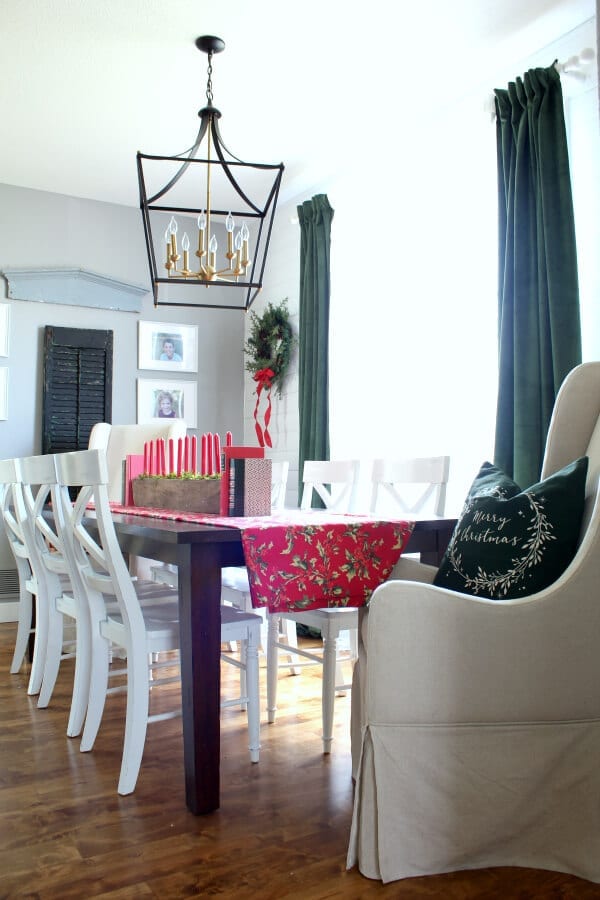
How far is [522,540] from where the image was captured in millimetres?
1819

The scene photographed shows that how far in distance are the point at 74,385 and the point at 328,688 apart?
3406mm

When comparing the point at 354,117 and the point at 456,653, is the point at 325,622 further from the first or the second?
the point at 354,117

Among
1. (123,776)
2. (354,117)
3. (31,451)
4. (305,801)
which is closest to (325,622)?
(305,801)

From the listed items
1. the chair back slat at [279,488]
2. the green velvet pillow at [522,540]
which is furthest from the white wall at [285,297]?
the green velvet pillow at [522,540]

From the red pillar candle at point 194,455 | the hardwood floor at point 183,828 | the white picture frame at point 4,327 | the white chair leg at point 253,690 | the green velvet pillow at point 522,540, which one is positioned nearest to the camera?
the hardwood floor at point 183,828

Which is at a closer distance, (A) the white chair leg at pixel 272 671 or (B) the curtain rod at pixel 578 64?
(A) the white chair leg at pixel 272 671

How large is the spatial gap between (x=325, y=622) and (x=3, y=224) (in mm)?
3774

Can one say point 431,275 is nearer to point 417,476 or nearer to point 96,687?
point 417,476

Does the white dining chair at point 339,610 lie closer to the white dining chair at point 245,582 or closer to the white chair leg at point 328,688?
the white chair leg at point 328,688

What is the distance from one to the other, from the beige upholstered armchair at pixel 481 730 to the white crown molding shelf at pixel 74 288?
4177mm

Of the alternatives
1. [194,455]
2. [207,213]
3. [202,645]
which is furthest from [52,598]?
[207,213]

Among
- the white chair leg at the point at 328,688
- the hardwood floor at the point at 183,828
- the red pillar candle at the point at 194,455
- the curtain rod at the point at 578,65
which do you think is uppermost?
the curtain rod at the point at 578,65

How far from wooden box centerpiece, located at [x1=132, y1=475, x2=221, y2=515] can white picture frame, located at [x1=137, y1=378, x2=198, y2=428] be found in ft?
8.06

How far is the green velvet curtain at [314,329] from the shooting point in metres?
4.75
